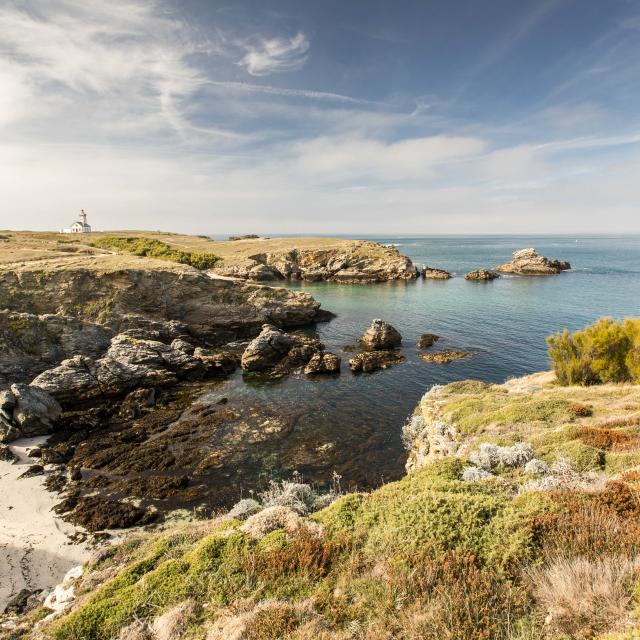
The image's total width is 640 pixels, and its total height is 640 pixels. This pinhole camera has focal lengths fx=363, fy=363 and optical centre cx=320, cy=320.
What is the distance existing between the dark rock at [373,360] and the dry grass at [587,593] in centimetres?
3140

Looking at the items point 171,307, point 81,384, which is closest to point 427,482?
point 81,384

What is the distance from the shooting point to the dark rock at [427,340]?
149 ft

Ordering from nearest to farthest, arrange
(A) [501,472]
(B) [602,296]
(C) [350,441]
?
(A) [501,472] → (C) [350,441] → (B) [602,296]

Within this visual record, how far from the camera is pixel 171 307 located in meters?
52.0

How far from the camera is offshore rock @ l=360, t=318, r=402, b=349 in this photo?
147 feet

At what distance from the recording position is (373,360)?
3981 cm

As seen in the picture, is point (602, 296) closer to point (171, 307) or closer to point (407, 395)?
Result: point (407, 395)

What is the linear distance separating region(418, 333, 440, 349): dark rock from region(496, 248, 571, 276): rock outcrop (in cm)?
8056

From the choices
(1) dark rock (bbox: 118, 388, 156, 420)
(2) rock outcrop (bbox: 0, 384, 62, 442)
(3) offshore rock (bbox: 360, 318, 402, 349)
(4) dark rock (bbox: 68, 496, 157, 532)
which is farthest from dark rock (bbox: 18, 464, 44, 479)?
(3) offshore rock (bbox: 360, 318, 402, 349)

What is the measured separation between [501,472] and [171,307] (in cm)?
4875

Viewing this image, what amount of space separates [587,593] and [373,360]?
112 feet

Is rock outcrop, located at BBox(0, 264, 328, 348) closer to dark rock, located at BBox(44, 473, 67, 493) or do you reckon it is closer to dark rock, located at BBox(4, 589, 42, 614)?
dark rock, located at BBox(44, 473, 67, 493)

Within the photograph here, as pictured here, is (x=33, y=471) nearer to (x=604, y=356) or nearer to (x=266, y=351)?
(x=266, y=351)

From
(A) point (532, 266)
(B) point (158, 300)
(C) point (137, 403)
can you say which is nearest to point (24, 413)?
(C) point (137, 403)
